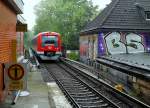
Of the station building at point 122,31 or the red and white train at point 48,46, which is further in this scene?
the red and white train at point 48,46

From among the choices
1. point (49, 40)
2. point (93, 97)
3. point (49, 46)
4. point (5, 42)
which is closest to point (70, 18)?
point (49, 40)

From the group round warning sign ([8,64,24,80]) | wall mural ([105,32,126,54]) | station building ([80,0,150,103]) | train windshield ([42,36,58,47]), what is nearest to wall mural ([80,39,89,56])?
train windshield ([42,36,58,47])

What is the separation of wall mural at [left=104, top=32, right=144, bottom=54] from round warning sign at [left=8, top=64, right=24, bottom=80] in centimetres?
2134

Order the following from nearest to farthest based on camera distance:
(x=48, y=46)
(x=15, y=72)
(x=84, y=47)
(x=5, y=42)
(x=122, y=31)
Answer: (x=15, y=72), (x=5, y=42), (x=122, y=31), (x=48, y=46), (x=84, y=47)

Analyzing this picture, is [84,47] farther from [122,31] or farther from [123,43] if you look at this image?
[122,31]

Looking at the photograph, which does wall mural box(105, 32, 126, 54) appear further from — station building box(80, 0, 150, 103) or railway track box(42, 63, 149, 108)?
railway track box(42, 63, 149, 108)

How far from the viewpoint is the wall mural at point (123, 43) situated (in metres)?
32.4

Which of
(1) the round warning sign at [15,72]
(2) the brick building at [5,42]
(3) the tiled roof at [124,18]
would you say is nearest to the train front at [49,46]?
(3) the tiled roof at [124,18]

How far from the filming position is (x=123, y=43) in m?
32.8

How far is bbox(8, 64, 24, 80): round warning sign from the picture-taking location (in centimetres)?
1132

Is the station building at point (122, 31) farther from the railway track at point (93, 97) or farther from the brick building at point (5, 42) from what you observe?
the brick building at point (5, 42)

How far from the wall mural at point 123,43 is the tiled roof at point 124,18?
58cm

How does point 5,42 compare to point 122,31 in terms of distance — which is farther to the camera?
point 122,31

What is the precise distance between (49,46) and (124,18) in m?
7.80
